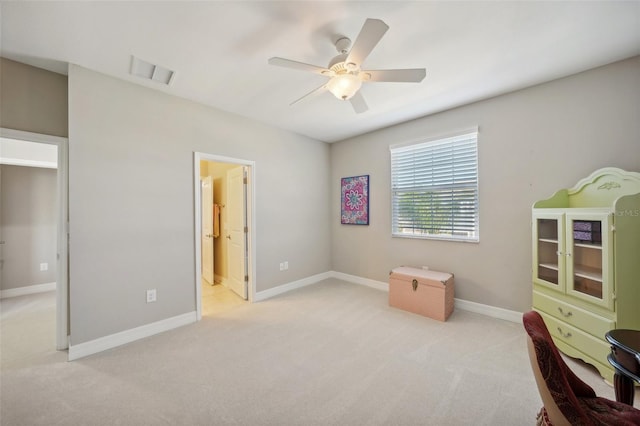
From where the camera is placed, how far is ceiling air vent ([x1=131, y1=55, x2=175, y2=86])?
7.20 ft

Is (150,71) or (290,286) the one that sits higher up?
(150,71)

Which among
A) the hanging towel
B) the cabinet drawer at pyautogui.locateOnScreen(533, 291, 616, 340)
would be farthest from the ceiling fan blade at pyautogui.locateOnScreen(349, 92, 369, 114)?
the hanging towel

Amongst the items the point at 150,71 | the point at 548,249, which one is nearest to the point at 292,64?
the point at 150,71

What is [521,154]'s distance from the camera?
2740 millimetres

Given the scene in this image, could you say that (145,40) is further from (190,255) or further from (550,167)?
(550,167)

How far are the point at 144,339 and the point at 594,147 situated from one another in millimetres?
4916

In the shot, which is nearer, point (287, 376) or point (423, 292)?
point (287, 376)

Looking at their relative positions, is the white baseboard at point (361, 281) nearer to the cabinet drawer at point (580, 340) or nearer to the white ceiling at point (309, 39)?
the cabinet drawer at point (580, 340)

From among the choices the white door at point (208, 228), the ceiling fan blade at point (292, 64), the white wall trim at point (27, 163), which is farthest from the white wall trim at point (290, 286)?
the white wall trim at point (27, 163)

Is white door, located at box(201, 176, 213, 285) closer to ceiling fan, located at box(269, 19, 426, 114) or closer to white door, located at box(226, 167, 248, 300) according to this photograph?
white door, located at box(226, 167, 248, 300)

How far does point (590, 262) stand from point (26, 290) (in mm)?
7218

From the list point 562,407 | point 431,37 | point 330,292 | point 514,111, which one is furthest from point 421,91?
point 330,292

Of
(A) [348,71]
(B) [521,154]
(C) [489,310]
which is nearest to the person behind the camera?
(A) [348,71]

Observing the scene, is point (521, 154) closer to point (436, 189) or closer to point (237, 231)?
point (436, 189)
